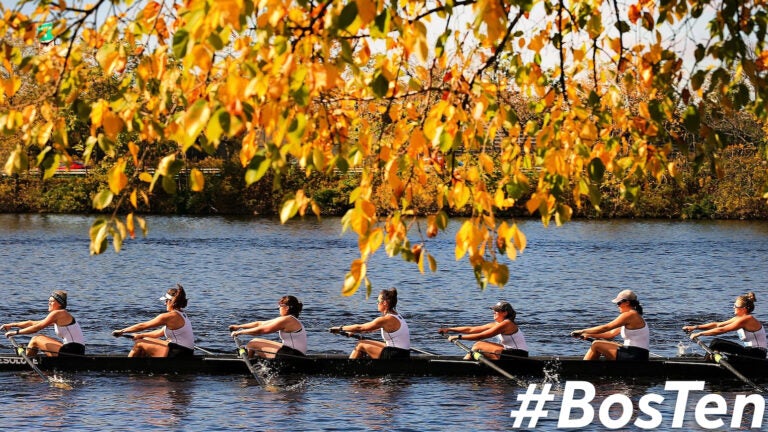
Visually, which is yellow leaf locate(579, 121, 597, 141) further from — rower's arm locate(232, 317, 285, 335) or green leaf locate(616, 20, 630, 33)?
rower's arm locate(232, 317, 285, 335)

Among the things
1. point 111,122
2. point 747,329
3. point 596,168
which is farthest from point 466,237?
point 747,329

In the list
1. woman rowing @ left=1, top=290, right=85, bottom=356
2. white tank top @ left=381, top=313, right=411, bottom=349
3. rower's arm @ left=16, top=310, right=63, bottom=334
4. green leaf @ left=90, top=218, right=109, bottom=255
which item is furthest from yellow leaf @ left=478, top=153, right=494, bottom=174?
woman rowing @ left=1, top=290, right=85, bottom=356

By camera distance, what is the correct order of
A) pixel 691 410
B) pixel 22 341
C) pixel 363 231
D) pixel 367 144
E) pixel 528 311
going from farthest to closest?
1. pixel 528 311
2. pixel 22 341
3. pixel 691 410
4. pixel 367 144
5. pixel 363 231

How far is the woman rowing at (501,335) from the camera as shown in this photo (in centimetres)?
2034

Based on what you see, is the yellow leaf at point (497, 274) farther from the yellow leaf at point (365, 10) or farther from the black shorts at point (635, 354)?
the black shorts at point (635, 354)

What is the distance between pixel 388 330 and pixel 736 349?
569 centimetres

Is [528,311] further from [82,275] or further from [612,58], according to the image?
[612,58]

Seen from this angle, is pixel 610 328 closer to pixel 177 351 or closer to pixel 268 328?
pixel 268 328

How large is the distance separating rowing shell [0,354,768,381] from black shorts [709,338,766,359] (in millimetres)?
135

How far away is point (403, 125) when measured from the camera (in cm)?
908

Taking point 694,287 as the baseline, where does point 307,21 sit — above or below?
above

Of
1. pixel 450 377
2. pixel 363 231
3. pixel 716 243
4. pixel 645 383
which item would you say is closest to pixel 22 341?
pixel 450 377

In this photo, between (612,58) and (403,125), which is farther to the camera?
(612,58)

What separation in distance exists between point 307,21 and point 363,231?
142 cm
